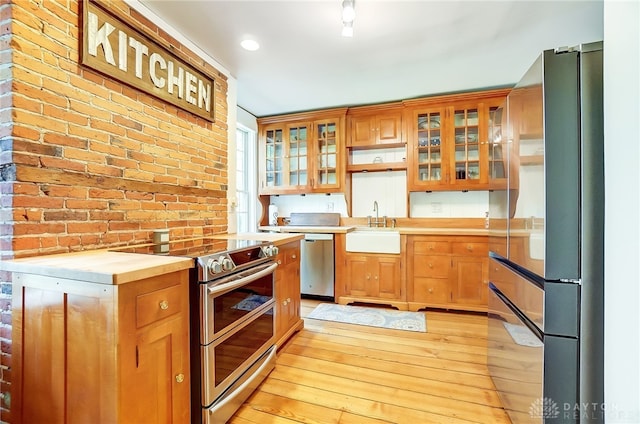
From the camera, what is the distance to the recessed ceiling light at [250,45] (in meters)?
2.35

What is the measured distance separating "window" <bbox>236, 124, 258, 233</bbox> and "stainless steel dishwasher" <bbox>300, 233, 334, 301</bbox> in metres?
1.05

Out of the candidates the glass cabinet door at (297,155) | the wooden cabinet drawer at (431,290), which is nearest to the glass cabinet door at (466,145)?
the wooden cabinet drawer at (431,290)

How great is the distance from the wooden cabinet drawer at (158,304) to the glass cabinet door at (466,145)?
3.24 metres

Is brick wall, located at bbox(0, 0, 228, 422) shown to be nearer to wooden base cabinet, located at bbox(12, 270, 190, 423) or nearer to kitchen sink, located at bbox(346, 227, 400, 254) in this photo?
wooden base cabinet, located at bbox(12, 270, 190, 423)

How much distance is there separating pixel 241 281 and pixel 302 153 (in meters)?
2.70

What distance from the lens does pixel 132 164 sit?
1.87 meters

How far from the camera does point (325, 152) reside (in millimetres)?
3922

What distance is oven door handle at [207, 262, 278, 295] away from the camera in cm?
140

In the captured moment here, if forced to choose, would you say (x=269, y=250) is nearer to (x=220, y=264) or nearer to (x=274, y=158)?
(x=220, y=264)

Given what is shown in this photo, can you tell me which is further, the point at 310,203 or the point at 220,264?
the point at 310,203

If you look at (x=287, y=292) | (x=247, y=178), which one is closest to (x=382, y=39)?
(x=287, y=292)

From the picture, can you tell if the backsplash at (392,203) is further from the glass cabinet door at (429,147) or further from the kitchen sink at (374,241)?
the kitchen sink at (374,241)
